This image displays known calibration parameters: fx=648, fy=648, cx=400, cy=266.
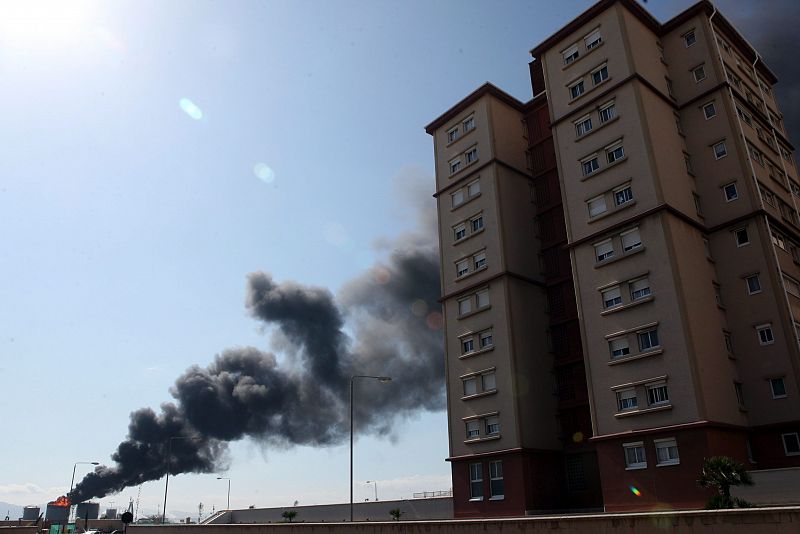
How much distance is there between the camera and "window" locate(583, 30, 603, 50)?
49531mm

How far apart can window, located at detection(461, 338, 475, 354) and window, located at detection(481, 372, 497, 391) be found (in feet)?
9.10

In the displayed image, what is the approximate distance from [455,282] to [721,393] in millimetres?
23495

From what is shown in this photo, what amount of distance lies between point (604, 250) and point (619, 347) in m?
6.97

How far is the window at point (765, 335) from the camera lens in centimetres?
3949

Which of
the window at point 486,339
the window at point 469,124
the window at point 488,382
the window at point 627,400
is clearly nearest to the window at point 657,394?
the window at point 627,400

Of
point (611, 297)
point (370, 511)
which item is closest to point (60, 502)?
point (370, 511)

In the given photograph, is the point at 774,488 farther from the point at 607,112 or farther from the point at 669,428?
the point at 607,112

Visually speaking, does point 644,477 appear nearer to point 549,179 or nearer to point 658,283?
point 658,283

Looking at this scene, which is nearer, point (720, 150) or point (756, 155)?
point (720, 150)

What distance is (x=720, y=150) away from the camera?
1795 inches

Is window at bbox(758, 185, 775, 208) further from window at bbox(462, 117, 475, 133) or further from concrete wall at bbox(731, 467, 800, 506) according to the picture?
window at bbox(462, 117, 475, 133)

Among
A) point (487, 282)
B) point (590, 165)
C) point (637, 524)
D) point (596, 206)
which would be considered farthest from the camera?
point (487, 282)

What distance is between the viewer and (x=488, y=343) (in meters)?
50.8

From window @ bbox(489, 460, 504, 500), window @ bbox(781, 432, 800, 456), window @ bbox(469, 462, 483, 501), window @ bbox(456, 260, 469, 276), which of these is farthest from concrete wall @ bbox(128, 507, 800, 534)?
window @ bbox(456, 260, 469, 276)
